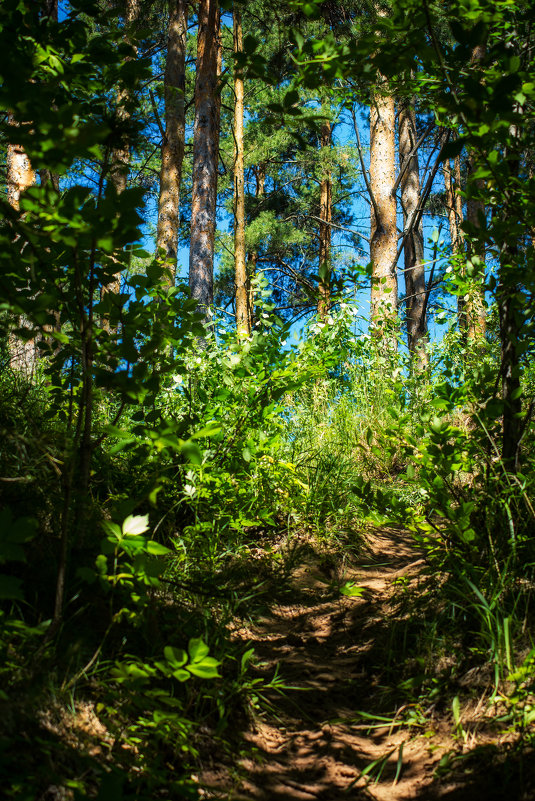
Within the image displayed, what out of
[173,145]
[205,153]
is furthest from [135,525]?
[205,153]

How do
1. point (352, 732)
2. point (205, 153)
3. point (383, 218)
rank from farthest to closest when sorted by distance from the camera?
1. point (205, 153)
2. point (383, 218)
3. point (352, 732)

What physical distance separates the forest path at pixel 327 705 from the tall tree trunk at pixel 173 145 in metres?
6.10

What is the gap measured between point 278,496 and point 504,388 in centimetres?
160

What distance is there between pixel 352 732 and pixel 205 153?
382 inches

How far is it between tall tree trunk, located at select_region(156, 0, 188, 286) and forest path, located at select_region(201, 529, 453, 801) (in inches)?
240

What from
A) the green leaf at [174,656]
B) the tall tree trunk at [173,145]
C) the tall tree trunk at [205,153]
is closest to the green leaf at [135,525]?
the green leaf at [174,656]

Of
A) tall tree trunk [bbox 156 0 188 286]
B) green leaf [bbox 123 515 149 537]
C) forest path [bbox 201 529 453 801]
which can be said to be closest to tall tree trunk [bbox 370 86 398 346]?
tall tree trunk [bbox 156 0 188 286]

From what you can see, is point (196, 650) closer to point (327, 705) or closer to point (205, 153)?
point (327, 705)

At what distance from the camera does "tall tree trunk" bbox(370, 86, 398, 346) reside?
22.1 ft

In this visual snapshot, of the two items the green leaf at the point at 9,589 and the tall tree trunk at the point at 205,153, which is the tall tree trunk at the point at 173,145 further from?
the green leaf at the point at 9,589

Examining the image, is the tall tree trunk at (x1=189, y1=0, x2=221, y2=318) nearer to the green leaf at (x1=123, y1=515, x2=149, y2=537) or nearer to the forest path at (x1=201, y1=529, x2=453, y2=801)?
the forest path at (x1=201, y1=529, x2=453, y2=801)

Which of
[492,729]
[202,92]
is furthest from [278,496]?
[202,92]

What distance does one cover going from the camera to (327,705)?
84.8 inches

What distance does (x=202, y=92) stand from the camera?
32.0ft
